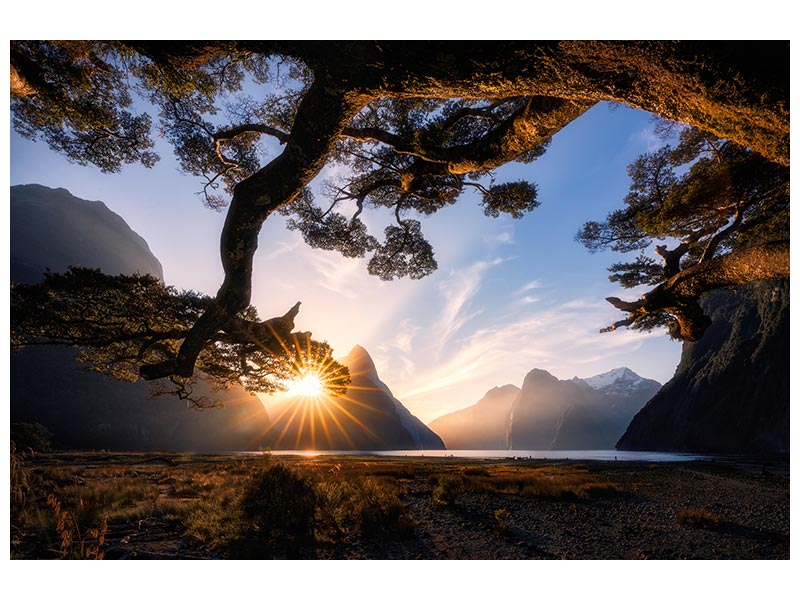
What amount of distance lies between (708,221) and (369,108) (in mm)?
6087

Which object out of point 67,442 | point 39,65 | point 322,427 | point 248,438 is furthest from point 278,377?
point 322,427

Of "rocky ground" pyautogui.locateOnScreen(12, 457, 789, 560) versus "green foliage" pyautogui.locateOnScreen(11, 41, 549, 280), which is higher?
"green foliage" pyautogui.locateOnScreen(11, 41, 549, 280)

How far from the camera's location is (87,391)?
6775cm

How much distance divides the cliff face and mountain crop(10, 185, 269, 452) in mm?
89677

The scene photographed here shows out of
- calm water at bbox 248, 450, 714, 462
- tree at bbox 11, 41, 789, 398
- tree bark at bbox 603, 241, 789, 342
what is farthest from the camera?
calm water at bbox 248, 450, 714, 462

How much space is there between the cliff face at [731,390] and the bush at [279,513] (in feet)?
262

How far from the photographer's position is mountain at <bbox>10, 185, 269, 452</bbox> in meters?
61.4

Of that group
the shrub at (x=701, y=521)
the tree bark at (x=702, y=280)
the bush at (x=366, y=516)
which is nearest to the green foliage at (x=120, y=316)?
the bush at (x=366, y=516)

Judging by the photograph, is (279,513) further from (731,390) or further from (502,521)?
(731,390)

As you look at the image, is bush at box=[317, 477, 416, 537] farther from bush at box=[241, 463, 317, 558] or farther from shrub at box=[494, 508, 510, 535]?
shrub at box=[494, 508, 510, 535]

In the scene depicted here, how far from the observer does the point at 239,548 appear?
3.76 m

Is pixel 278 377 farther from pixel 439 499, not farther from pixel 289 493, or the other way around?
pixel 439 499

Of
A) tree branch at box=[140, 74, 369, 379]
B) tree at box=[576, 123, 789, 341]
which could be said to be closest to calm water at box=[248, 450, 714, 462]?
tree branch at box=[140, 74, 369, 379]

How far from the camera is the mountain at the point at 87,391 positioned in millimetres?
61406
